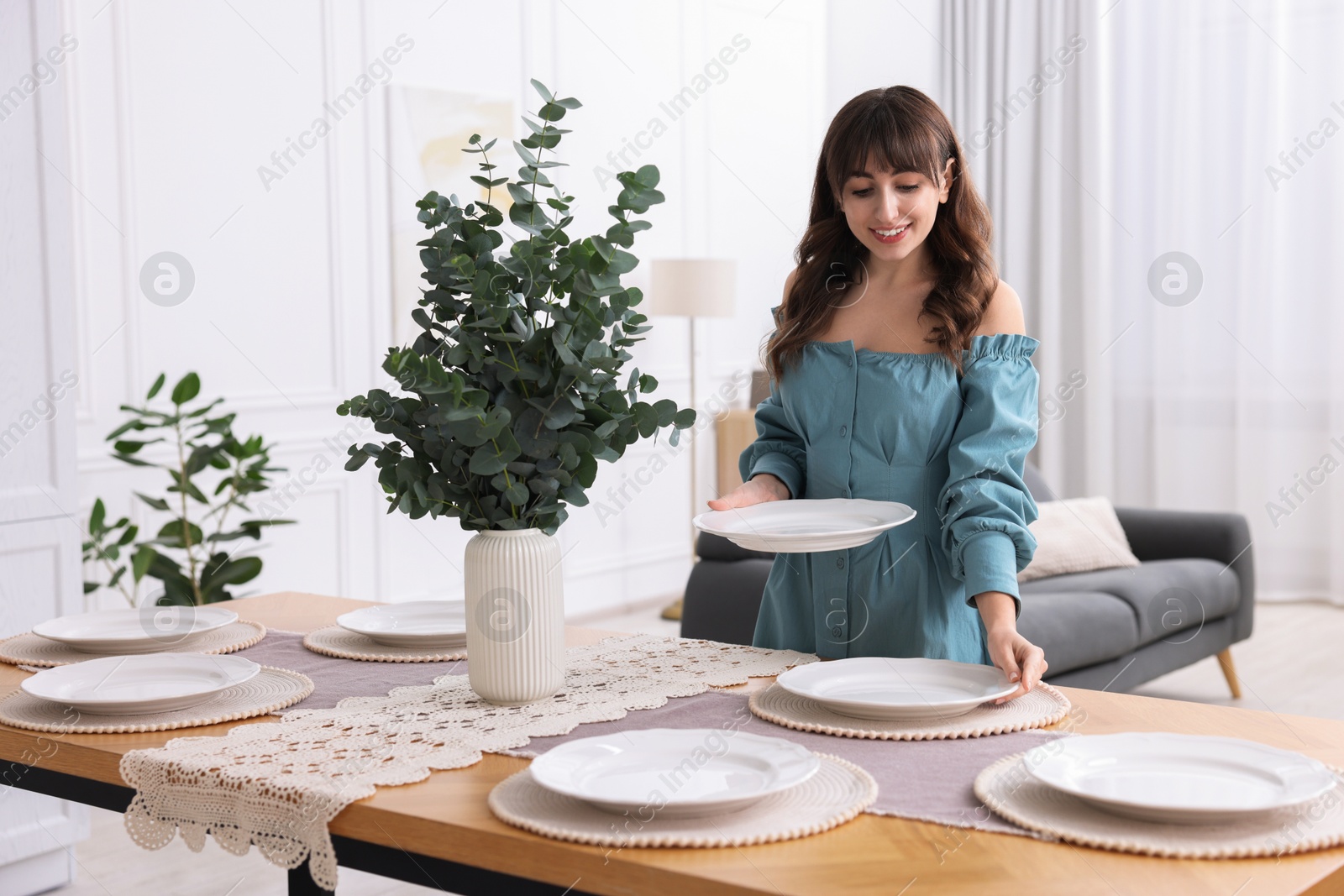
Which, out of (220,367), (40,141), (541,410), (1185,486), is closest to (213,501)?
(220,367)

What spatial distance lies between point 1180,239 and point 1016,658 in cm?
519

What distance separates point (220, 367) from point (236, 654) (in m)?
2.68

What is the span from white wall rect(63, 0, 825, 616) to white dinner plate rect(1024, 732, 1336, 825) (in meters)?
3.31

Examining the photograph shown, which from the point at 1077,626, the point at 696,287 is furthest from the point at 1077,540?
the point at 696,287

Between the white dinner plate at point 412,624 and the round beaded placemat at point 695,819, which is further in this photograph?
the white dinner plate at point 412,624

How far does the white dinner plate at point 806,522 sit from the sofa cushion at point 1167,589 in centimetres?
231

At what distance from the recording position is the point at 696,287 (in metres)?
5.38

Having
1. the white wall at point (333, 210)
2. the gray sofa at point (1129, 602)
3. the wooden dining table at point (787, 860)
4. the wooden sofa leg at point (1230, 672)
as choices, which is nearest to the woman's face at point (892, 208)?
the wooden dining table at point (787, 860)

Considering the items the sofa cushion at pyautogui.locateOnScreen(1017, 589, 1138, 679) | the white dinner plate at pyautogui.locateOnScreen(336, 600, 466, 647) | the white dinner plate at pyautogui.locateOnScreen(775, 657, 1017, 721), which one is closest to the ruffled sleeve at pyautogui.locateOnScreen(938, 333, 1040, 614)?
the white dinner plate at pyautogui.locateOnScreen(775, 657, 1017, 721)

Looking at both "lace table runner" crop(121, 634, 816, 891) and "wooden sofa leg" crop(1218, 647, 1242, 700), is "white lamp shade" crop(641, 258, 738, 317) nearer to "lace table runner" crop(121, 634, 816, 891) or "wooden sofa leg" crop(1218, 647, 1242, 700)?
"wooden sofa leg" crop(1218, 647, 1242, 700)

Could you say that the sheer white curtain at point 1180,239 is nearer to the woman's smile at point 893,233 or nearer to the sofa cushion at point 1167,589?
the sofa cushion at point 1167,589

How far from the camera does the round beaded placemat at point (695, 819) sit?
3.05ft

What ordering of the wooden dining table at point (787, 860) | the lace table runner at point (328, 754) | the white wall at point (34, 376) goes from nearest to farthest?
1. the wooden dining table at point (787, 860)
2. the lace table runner at point (328, 754)
3. the white wall at point (34, 376)

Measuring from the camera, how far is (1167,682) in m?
4.42
